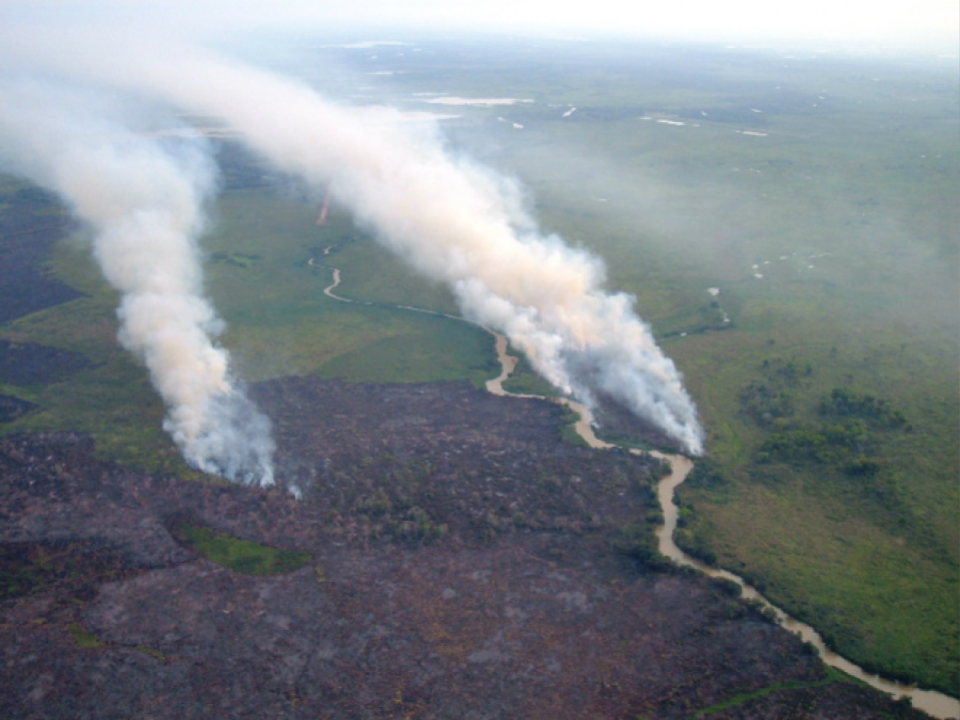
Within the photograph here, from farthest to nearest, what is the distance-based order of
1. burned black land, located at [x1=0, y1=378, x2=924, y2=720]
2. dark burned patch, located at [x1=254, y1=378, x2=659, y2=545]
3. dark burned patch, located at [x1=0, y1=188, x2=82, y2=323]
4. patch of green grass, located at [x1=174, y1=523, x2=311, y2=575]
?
dark burned patch, located at [x1=0, y1=188, x2=82, y2=323]
dark burned patch, located at [x1=254, y1=378, x2=659, y2=545]
patch of green grass, located at [x1=174, y1=523, x2=311, y2=575]
burned black land, located at [x1=0, y1=378, x2=924, y2=720]

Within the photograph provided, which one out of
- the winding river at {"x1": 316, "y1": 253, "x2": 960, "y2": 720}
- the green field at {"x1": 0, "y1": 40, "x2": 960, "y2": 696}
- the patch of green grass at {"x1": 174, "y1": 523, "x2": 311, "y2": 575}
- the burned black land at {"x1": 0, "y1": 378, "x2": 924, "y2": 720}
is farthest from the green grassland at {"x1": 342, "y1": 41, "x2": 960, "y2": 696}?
the patch of green grass at {"x1": 174, "y1": 523, "x2": 311, "y2": 575}

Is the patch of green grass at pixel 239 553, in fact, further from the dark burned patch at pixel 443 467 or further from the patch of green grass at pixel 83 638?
the patch of green grass at pixel 83 638

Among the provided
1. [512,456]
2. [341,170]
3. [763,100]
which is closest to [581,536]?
[512,456]

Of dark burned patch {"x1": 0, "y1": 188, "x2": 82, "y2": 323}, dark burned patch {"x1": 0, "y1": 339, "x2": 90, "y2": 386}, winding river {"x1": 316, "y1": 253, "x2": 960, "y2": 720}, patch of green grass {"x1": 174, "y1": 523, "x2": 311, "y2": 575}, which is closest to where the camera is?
winding river {"x1": 316, "y1": 253, "x2": 960, "y2": 720}

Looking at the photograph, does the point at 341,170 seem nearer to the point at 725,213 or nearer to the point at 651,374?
the point at 725,213

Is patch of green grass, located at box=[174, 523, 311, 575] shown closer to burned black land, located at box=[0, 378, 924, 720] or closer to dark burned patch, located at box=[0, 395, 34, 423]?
burned black land, located at box=[0, 378, 924, 720]

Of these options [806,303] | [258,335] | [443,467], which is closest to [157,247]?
[258,335]

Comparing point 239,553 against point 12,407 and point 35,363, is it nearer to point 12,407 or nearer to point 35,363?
point 12,407

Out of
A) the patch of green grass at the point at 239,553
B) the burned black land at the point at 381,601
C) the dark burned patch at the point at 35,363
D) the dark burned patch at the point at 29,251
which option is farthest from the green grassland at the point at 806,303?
the dark burned patch at the point at 29,251
